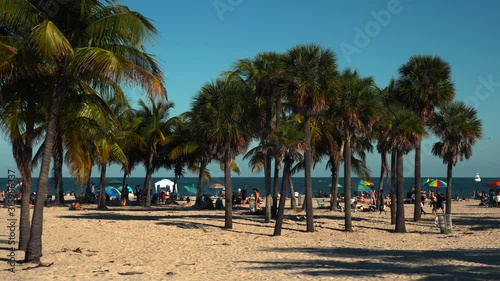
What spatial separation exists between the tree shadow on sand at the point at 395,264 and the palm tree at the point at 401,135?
6.24m

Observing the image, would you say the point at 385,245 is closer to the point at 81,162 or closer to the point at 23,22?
the point at 81,162

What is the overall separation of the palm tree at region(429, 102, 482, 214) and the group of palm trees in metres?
0.05

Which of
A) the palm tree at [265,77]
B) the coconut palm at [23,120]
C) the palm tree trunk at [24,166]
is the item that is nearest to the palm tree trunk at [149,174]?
the palm tree at [265,77]

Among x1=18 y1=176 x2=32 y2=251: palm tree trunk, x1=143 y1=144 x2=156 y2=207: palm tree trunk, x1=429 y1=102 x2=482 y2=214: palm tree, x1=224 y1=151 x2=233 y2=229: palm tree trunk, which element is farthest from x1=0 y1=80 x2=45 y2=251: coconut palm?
x1=143 y1=144 x2=156 y2=207: palm tree trunk

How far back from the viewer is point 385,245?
63.6ft

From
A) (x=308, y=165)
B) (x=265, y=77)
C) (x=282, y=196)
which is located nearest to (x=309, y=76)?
(x=265, y=77)

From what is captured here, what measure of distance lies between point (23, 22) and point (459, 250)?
14.1 m

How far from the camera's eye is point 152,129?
38844 millimetres

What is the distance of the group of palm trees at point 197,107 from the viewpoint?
42.9ft

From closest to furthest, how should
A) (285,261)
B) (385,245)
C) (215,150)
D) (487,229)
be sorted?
(285,261), (385,245), (215,150), (487,229)

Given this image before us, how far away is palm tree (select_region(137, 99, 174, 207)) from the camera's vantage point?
39062mm

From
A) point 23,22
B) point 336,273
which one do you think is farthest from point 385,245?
point 23,22

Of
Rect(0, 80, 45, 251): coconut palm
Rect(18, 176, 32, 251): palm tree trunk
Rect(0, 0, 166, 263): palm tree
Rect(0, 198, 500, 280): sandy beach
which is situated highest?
Rect(0, 0, 166, 263): palm tree

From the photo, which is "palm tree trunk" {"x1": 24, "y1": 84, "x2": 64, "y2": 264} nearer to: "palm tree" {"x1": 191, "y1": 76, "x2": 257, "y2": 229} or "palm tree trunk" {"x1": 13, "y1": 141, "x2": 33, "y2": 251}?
"palm tree trunk" {"x1": 13, "y1": 141, "x2": 33, "y2": 251}
